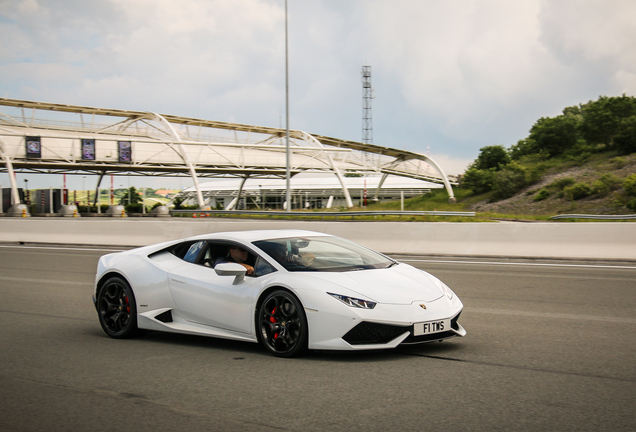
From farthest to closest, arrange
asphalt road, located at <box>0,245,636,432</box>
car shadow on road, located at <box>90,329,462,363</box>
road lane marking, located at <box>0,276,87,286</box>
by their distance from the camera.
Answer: road lane marking, located at <box>0,276,87,286</box>
car shadow on road, located at <box>90,329,462,363</box>
asphalt road, located at <box>0,245,636,432</box>

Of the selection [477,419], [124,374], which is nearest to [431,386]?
[477,419]

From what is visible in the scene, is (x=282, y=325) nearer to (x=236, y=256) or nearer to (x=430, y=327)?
(x=236, y=256)

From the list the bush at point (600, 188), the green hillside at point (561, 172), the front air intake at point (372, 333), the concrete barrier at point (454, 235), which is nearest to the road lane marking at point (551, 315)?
the front air intake at point (372, 333)

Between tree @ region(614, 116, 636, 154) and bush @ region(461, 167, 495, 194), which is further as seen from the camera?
bush @ region(461, 167, 495, 194)

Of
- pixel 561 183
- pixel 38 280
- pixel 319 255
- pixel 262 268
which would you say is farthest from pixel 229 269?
pixel 561 183

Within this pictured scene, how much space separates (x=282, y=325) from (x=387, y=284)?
40.7 inches

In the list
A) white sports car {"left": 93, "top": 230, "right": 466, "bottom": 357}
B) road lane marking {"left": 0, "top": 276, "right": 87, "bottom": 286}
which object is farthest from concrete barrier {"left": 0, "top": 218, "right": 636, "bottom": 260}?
white sports car {"left": 93, "top": 230, "right": 466, "bottom": 357}

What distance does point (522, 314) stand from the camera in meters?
8.00

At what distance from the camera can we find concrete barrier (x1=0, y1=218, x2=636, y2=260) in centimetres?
1546

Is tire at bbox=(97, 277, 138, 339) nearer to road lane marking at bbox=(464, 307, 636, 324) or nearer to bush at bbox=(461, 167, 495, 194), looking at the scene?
road lane marking at bbox=(464, 307, 636, 324)

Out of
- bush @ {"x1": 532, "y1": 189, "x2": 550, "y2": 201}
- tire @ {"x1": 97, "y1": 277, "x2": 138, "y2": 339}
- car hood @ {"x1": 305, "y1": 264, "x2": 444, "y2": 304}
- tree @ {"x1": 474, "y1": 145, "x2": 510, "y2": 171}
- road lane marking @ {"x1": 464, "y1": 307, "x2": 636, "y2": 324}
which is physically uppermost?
tree @ {"x1": 474, "y1": 145, "x2": 510, "y2": 171}

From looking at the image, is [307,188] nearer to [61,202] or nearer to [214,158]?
[214,158]

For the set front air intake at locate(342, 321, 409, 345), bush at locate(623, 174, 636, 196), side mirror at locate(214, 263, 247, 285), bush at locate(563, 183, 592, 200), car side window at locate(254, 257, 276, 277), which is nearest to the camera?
front air intake at locate(342, 321, 409, 345)

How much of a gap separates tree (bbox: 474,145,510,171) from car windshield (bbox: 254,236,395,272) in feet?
233
